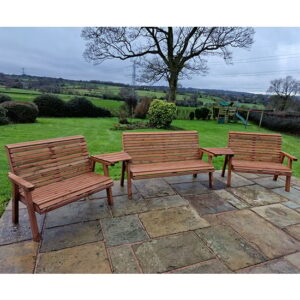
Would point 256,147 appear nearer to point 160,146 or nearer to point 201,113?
point 160,146

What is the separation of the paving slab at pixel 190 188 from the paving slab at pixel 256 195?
49cm

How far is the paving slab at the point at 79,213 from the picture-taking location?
8.80 ft

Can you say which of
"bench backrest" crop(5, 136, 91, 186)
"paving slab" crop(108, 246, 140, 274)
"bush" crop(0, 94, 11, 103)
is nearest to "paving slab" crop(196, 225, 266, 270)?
"paving slab" crop(108, 246, 140, 274)

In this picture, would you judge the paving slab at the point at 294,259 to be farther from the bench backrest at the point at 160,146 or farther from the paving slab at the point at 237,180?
the bench backrest at the point at 160,146

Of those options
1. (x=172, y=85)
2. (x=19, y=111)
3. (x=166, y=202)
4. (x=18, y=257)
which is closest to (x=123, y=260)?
(x=18, y=257)

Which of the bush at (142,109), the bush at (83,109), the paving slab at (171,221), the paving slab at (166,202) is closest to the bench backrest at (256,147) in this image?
the paving slab at (166,202)

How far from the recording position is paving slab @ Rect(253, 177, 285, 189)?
3982 mm

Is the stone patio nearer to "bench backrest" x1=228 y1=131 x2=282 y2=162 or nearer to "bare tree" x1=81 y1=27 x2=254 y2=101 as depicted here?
"bench backrest" x1=228 y1=131 x2=282 y2=162

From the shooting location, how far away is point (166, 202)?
322 centimetres

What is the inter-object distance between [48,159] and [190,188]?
2.34 meters

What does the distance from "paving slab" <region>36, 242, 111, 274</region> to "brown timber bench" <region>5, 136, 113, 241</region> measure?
34cm
